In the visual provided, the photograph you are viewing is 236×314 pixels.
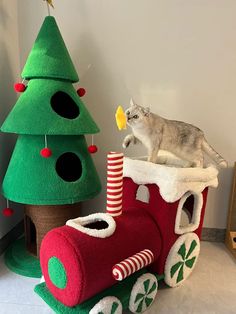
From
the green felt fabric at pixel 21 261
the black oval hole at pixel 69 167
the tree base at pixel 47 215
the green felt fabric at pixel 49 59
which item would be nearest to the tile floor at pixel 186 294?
the green felt fabric at pixel 21 261

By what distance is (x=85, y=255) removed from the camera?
779 mm

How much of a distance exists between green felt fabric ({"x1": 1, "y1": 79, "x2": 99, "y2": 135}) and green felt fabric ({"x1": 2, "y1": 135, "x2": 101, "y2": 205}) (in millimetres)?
80

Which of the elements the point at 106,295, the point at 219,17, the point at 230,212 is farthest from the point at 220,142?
the point at 106,295

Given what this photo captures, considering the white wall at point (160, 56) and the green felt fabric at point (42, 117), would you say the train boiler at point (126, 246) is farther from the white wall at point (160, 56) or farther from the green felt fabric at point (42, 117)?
the white wall at point (160, 56)

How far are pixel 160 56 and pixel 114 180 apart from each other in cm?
79

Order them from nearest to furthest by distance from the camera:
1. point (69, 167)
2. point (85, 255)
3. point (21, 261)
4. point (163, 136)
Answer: point (85, 255), point (163, 136), point (21, 261), point (69, 167)

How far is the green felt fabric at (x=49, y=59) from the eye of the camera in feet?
3.78

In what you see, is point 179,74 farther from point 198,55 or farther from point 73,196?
point 73,196

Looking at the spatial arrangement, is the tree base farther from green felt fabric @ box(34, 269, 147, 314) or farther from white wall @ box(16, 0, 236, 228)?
white wall @ box(16, 0, 236, 228)

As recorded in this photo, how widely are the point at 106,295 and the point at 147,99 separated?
3.13 ft

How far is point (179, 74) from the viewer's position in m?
1.41

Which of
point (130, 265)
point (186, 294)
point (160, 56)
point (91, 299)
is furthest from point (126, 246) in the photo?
point (160, 56)

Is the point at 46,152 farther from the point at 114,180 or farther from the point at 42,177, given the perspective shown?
the point at 114,180

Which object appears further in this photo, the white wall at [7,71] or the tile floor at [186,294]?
the white wall at [7,71]
